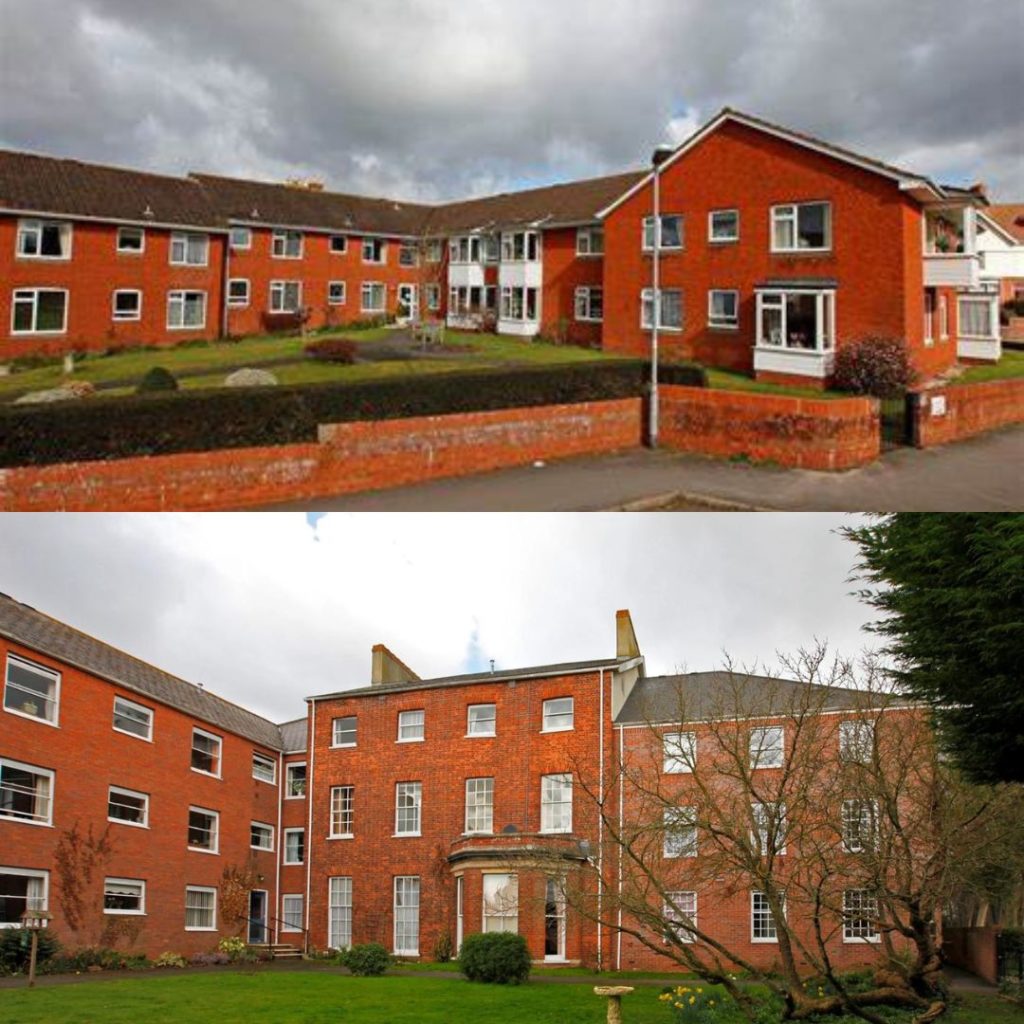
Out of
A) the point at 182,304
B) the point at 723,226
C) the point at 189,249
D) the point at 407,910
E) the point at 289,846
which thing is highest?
the point at 189,249

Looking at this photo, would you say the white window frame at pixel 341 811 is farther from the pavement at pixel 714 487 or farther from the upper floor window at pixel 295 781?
the pavement at pixel 714 487

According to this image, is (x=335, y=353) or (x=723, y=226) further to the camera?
(x=723, y=226)

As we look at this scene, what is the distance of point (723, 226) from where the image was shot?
107ft

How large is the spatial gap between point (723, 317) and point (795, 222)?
347 cm

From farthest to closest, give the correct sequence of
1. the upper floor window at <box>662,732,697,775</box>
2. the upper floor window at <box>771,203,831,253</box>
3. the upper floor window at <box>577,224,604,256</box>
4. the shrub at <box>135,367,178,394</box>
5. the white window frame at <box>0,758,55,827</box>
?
the upper floor window at <box>577,224,604,256</box>
the upper floor window at <box>771,203,831,253</box>
the white window frame at <box>0,758,55,827</box>
the shrub at <box>135,367,178,394</box>
the upper floor window at <box>662,732,697,775</box>

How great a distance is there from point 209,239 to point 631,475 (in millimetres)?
26647

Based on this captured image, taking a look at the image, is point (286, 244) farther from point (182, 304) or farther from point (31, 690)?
point (31, 690)

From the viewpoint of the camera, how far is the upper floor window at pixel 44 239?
111ft

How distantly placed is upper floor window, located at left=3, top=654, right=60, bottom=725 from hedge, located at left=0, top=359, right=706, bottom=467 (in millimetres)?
8429

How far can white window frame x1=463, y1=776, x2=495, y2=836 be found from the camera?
3200 cm

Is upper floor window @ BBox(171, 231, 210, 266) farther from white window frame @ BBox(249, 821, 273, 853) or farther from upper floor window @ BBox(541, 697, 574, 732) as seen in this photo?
upper floor window @ BBox(541, 697, 574, 732)

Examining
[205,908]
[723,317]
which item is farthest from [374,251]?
[205,908]

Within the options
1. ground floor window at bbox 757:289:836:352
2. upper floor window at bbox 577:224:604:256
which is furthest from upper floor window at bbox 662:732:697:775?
upper floor window at bbox 577:224:604:256

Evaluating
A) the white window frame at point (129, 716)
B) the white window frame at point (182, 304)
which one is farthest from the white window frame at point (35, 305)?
the white window frame at point (129, 716)
